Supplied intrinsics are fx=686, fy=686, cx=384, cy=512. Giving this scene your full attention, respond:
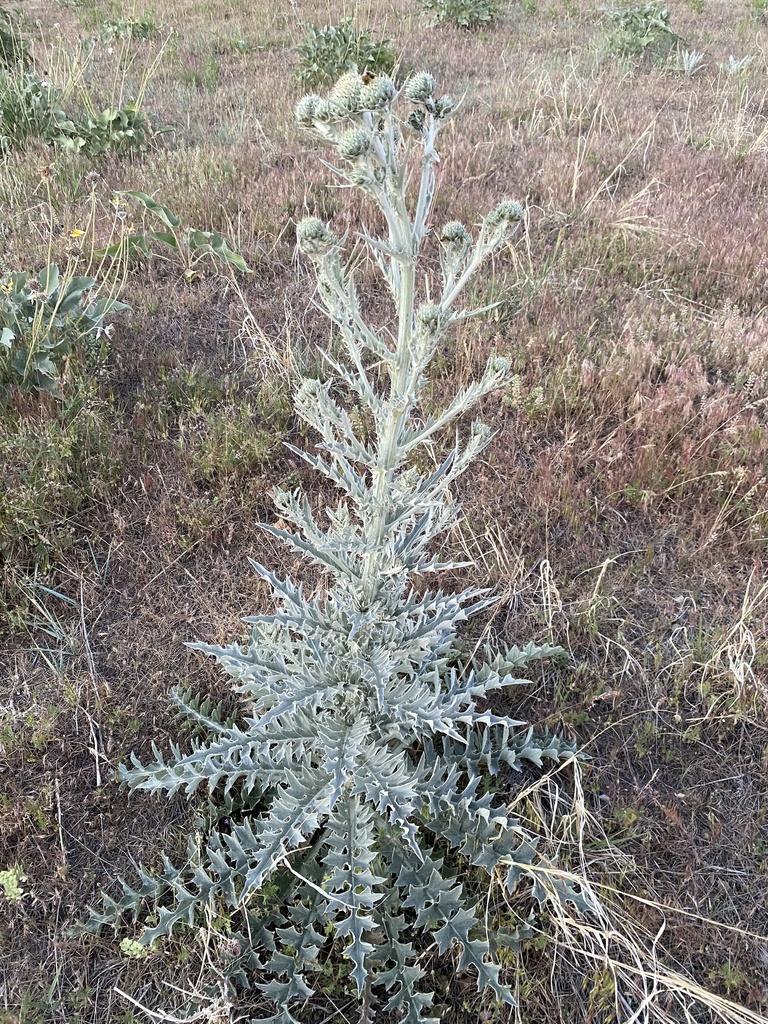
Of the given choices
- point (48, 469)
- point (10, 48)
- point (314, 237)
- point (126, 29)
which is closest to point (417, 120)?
point (314, 237)

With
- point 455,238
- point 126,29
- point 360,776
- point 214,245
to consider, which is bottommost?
point 360,776

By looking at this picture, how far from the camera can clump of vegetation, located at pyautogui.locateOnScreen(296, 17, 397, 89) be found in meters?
7.30

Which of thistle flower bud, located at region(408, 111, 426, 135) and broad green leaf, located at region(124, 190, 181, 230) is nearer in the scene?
thistle flower bud, located at region(408, 111, 426, 135)

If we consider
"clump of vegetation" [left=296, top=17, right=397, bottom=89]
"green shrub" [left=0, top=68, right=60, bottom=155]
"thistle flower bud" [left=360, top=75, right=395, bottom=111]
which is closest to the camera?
"thistle flower bud" [left=360, top=75, right=395, bottom=111]

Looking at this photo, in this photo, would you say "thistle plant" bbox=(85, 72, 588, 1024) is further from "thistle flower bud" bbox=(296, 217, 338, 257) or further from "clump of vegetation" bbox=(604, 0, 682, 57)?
"clump of vegetation" bbox=(604, 0, 682, 57)

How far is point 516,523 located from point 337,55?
21.0ft

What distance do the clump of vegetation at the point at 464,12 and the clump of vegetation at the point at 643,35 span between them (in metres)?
1.77

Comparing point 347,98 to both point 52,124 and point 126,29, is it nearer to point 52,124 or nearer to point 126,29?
point 52,124

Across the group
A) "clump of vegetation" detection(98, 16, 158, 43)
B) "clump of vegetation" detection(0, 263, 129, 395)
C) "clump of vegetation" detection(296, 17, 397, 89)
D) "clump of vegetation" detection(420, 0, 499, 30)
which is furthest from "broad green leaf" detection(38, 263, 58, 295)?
"clump of vegetation" detection(420, 0, 499, 30)

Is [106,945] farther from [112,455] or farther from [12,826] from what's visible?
[112,455]

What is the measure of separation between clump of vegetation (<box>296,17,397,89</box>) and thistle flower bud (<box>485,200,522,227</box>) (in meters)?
6.87

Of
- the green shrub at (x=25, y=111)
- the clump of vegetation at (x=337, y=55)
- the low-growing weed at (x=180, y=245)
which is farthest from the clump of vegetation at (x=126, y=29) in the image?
the low-growing weed at (x=180, y=245)

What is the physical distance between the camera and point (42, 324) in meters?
3.54

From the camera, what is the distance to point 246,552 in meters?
3.20
